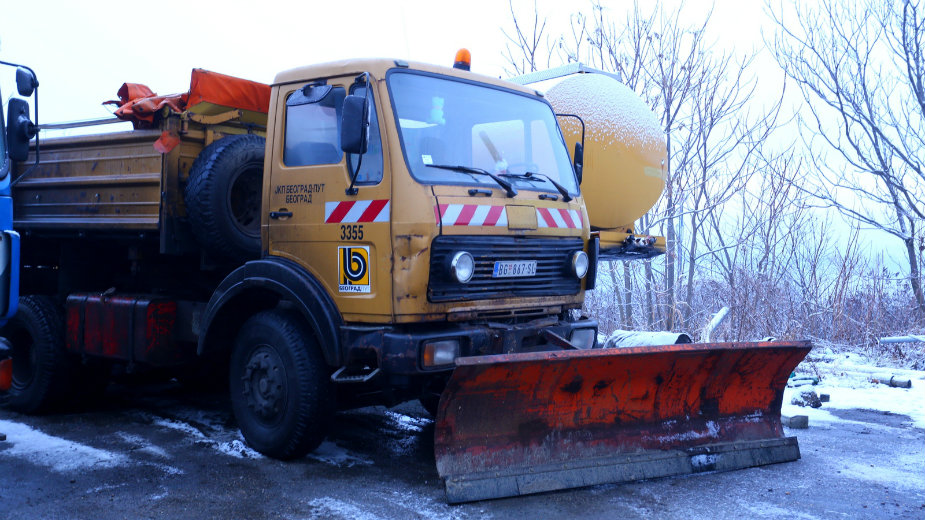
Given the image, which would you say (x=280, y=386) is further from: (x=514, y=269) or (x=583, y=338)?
(x=583, y=338)

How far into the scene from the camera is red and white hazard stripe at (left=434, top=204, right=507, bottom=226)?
14.9 feet

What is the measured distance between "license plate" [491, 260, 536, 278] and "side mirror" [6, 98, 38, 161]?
291 cm

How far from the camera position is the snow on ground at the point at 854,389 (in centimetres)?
686

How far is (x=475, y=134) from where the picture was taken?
501 cm

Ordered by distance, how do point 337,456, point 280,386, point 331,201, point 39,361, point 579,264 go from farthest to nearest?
1. point 39,361
2. point 579,264
3. point 337,456
4. point 280,386
5. point 331,201

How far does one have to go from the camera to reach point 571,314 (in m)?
5.64

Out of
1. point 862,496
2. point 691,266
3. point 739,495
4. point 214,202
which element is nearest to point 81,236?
point 214,202

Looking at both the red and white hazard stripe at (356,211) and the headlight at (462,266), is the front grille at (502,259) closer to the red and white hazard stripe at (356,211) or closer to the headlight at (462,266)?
the headlight at (462,266)

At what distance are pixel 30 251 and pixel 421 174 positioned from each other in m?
4.37

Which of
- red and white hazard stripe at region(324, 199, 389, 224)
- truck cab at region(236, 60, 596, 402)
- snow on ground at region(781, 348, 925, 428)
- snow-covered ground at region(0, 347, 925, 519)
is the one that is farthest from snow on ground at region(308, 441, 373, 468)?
snow on ground at region(781, 348, 925, 428)

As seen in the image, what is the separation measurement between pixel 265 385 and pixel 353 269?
3.35 ft

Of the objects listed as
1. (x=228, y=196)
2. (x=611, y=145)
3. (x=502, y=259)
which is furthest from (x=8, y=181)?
(x=611, y=145)

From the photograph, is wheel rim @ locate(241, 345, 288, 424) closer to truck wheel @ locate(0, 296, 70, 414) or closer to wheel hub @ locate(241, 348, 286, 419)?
wheel hub @ locate(241, 348, 286, 419)

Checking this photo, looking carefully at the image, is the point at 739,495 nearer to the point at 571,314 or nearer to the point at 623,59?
the point at 571,314
